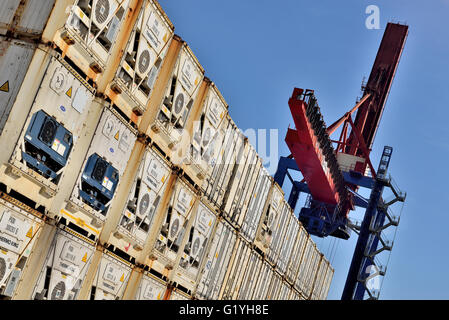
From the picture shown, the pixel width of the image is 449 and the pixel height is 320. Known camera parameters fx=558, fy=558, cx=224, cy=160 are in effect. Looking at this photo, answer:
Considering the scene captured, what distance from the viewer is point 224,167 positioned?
1475 centimetres

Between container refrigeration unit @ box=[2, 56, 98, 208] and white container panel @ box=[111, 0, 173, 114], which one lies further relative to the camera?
white container panel @ box=[111, 0, 173, 114]

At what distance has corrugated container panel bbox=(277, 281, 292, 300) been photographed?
843 inches

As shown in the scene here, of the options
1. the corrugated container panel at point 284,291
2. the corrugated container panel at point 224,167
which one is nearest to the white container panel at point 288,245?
the corrugated container panel at point 284,291

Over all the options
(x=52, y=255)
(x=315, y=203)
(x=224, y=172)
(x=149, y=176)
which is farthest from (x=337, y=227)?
(x=52, y=255)

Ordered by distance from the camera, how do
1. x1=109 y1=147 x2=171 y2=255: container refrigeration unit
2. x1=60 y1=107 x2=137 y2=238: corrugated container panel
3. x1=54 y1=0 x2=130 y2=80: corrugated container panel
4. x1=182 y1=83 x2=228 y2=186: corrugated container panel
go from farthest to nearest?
x1=182 y1=83 x2=228 y2=186: corrugated container panel
x1=109 y1=147 x2=171 y2=255: container refrigeration unit
x1=60 y1=107 x2=137 y2=238: corrugated container panel
x1=54 y1=0 x2=130 y2=80: corrugated container panel

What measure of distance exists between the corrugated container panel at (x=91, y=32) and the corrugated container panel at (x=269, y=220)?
1014cm

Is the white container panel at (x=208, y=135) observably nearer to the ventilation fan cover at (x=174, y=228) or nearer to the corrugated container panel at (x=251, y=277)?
the ventilation fan cover at (x=174, y=228)

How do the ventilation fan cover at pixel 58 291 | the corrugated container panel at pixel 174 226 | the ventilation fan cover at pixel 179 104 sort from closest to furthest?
the ventilation fan cover at pixel 58 291 < the ventilation fan cover at pixel 179 104 < the corrugated container panel at pixel 174 226

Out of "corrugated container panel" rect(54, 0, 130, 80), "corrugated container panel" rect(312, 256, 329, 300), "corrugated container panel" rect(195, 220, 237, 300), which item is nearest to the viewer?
"corrugated container panel" rect(54, 0, 130, 80)

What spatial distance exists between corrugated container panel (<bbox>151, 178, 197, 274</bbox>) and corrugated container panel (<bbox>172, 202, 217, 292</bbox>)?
28 centimetres

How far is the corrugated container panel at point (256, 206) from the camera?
16984 millimetres

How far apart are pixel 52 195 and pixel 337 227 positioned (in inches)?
1135

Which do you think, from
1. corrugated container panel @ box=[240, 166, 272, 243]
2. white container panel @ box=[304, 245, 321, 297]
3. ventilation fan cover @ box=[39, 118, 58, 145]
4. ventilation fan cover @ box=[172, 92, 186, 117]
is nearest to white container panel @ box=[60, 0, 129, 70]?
ventilation fan cover @ box=[39, 118, 58, 145]

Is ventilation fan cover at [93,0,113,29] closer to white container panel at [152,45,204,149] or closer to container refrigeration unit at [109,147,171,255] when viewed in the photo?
white container panel at [152,45,204,149]
